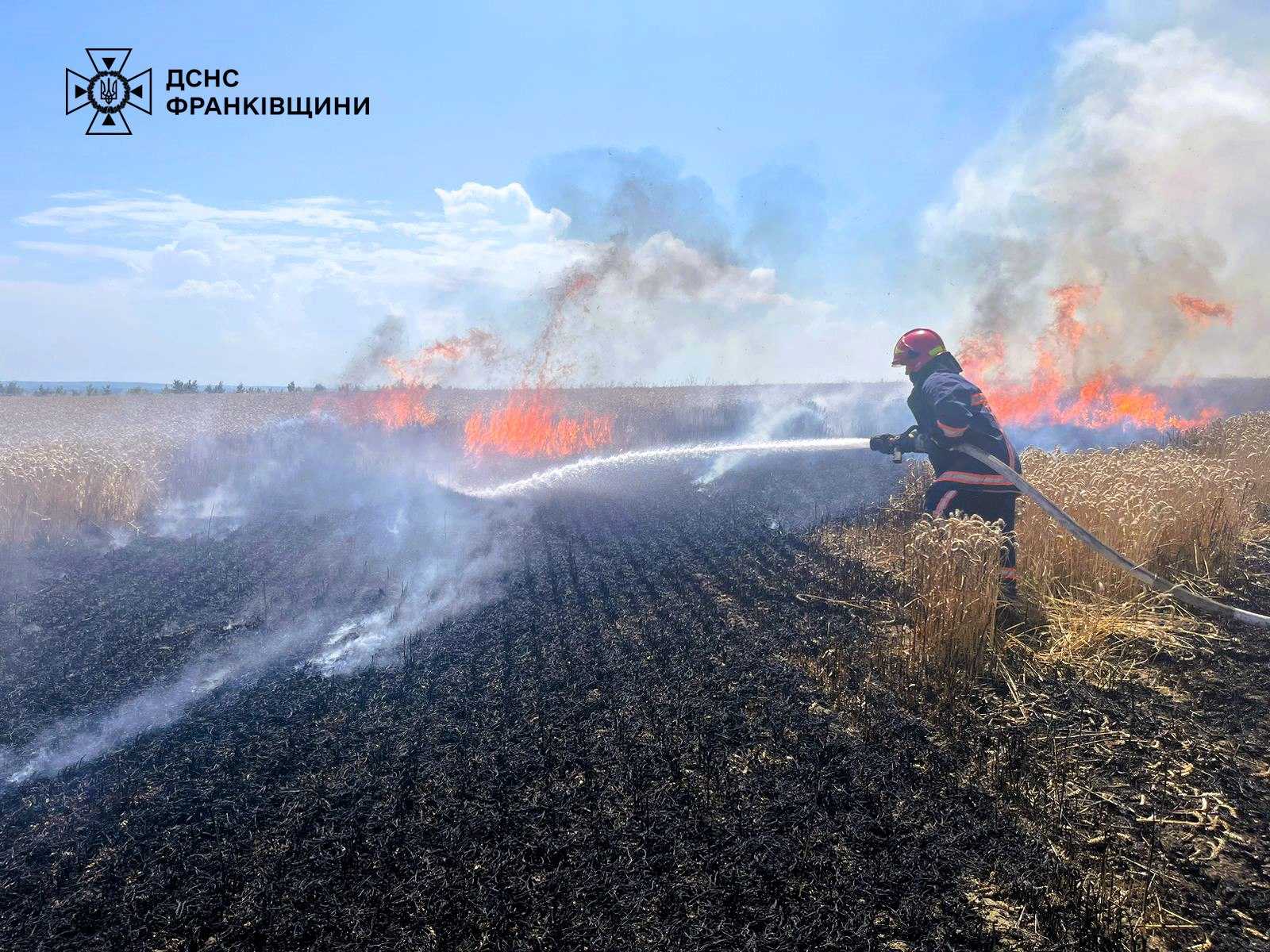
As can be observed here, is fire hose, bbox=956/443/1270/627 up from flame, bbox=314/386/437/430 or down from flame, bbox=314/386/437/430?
down

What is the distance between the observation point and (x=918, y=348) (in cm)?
876

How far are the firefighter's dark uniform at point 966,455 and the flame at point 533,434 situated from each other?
14844mm

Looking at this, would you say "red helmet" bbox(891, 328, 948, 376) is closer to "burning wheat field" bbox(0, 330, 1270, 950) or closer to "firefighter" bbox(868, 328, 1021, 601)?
"firefighter" bbox(868, 328, 1021, 601)

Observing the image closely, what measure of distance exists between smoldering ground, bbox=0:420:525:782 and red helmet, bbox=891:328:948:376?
6138 mm

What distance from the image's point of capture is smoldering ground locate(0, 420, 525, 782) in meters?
6.28

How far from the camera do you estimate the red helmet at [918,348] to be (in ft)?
28.6

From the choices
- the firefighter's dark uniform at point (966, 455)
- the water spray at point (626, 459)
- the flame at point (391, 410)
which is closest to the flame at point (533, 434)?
the water spray at point (626, 459)

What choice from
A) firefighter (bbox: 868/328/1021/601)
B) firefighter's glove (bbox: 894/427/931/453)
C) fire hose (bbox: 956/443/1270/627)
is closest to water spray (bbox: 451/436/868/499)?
firefighter's glove (bbox: 894/427/931/453)

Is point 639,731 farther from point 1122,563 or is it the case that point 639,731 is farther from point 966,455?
point 1122,563

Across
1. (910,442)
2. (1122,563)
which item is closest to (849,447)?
(910,442)

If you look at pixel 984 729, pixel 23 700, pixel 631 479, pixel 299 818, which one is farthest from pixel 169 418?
pixel 984 729

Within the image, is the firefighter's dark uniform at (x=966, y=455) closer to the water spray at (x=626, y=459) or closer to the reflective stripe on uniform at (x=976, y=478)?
the reflective stripe on uniform at (x=976, y=478)

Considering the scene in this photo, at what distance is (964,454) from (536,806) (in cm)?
626

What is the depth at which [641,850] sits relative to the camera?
396 centimetres
